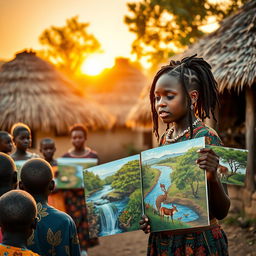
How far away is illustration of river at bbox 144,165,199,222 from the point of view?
1863 mm

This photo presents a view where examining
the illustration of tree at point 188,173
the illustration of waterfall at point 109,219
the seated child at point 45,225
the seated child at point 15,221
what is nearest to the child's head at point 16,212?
the seated child at point 15,221

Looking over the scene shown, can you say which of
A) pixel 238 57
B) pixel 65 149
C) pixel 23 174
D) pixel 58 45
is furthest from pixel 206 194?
pixel 58 45

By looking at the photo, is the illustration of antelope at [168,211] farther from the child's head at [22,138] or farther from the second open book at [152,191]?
the child's head at [22,138]

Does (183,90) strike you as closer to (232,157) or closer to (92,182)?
(232,157)

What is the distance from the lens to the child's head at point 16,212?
5.61ft

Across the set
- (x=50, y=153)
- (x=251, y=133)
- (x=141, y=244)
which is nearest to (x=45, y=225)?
(x=50, y=153)

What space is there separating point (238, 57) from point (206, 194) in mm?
4622

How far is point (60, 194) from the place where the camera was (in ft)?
17.7

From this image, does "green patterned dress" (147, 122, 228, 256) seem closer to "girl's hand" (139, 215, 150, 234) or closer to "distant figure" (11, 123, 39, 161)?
"girl's hand" (139, 215, 150, 234)

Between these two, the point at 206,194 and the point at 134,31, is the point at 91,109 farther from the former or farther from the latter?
the point at 206,194

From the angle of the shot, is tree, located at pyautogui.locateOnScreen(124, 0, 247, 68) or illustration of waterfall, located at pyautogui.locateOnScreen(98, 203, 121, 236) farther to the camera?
tree, located at pyautogui.locateOnScreen(124, 0, 247, 68)

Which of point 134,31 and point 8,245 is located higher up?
point 134,31

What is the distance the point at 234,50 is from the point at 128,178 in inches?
182

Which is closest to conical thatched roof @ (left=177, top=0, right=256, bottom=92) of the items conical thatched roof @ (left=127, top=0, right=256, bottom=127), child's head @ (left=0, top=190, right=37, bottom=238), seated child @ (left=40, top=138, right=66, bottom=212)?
conical thatched roof @ (left=127, top=0, right=256, bottom=127)
